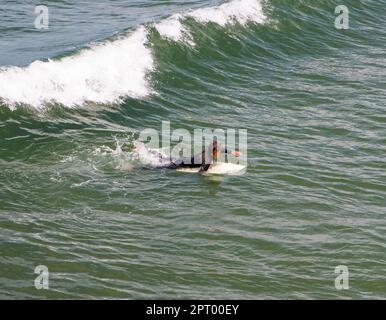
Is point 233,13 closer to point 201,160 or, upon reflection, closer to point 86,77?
point 86,77

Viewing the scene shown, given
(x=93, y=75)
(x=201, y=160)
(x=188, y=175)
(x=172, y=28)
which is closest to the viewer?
(x=188, y=175)

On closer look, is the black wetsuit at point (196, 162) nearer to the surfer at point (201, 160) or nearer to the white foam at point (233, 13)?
the surfer at point (201, 160)

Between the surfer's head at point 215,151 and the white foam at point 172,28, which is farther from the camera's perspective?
the white foam at point 172,28

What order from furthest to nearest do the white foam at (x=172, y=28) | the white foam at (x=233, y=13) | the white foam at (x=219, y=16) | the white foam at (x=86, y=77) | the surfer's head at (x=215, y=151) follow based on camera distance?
the white foam at (x=233, y=13)
the white foam at (x=219, y=16)
the white foam at (x=172, y=28)
the white foam at (x=86, y=77)
the surfer's head at (x=215, y=151)

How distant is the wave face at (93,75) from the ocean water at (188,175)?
57 millimetres

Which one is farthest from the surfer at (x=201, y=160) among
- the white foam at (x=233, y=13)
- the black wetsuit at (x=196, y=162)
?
the white foam at (x=233, y=13)

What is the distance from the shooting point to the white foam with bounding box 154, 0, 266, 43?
81.6 feet

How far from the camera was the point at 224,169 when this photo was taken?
1614cm

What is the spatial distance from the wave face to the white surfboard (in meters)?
4.71

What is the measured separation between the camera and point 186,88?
→ 72.0ft

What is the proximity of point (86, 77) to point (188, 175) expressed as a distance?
6073mm

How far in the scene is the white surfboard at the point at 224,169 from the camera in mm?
15992

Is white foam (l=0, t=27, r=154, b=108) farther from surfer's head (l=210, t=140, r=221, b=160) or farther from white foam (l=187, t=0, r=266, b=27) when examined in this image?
surfer's head (l=210, t=140, r=221, b=160)

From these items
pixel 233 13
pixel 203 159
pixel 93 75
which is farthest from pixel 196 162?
pixel 233 13
